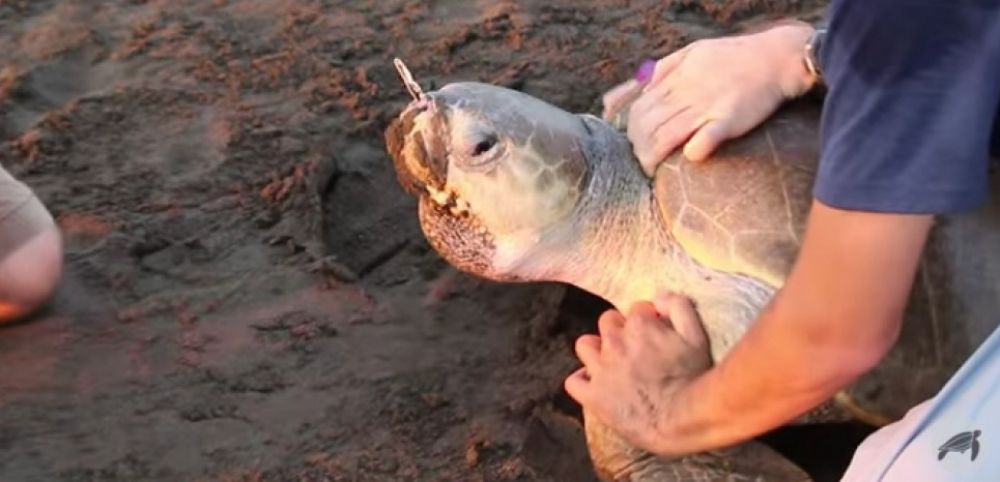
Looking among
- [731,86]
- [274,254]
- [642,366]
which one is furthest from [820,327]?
[274,254]

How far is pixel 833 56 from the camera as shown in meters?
0.78

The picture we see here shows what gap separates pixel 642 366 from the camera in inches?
46.4

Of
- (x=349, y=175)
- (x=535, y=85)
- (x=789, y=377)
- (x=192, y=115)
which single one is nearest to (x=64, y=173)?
(x=192, y=115)

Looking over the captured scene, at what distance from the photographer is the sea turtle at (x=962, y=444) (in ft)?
2.89

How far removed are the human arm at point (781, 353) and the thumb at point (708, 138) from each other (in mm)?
151

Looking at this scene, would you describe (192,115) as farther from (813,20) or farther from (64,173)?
(813,20)

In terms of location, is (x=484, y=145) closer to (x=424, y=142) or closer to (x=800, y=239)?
(x=424, y=142)

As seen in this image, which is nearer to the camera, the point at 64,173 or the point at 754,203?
the point at 754,203

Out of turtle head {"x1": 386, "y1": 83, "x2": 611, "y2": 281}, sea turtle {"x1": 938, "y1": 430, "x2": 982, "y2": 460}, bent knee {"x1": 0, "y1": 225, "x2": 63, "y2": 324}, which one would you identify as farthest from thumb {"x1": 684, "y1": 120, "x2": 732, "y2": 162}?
bent knee {"x1": 0, "y1": 225, "x2": 63, "y2": 324}

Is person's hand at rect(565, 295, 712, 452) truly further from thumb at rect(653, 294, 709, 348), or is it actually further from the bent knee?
the bent knee

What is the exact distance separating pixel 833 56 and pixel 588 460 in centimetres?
64

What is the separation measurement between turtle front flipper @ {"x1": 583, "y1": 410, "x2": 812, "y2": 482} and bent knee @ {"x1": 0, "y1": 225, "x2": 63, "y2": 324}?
671mm

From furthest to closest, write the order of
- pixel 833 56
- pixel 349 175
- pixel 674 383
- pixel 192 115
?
pixel 192 115 → pixel 349 175 → pixel 674 383 → pixel 833 56

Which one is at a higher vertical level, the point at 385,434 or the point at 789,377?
the point at 789,377
